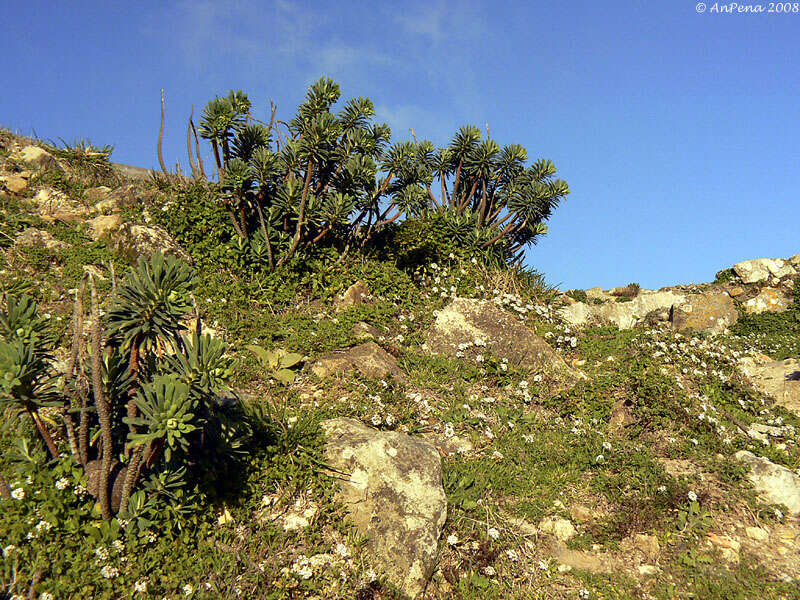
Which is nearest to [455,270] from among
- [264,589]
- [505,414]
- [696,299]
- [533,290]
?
[533,290]

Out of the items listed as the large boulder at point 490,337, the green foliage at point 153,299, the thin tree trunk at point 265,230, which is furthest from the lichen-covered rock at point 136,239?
the green foliage at point 153,299

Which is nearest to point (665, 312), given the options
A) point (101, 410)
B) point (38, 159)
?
point (101, 410)

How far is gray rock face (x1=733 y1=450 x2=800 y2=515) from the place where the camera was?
7.28 m

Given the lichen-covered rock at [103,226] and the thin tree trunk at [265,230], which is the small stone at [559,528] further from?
the lichen-covered rock at [103,226]

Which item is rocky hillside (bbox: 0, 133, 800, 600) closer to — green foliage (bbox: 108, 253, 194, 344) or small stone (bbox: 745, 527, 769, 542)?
small stone (bbox: 745, 527, 769, 542)

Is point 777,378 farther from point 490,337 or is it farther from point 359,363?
point 359,363

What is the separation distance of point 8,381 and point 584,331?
1184cm

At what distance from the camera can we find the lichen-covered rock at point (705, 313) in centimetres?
1405

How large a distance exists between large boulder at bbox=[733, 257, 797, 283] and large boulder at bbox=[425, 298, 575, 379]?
10259 millimetres

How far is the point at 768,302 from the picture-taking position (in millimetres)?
15469

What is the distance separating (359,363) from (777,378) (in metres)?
9.46

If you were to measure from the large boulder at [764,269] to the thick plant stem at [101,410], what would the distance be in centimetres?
1893

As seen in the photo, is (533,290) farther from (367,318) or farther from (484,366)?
(367,318)

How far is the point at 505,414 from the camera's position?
8867 millimetres
